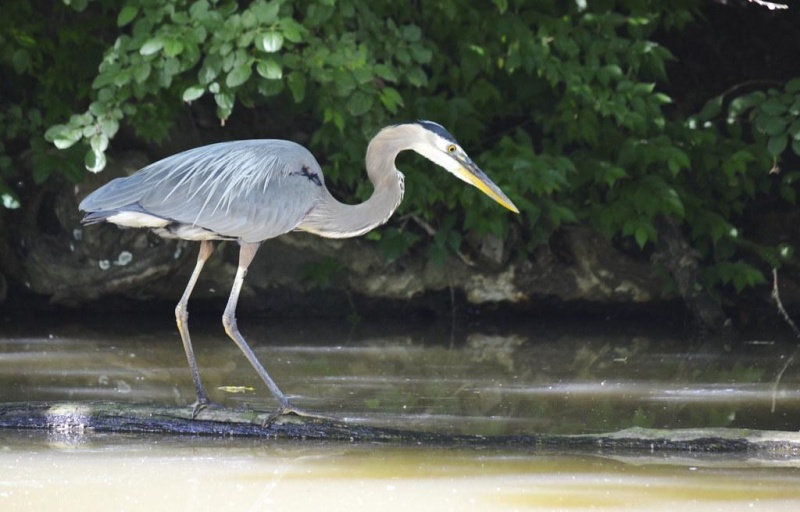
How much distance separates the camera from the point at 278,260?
33.8 ft

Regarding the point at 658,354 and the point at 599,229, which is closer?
the point at 658,354

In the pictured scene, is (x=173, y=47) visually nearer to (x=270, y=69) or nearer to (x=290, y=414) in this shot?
(x=270, y=69)

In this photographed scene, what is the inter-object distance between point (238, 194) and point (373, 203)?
753 millimetres

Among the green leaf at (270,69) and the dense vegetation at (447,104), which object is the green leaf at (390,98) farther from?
the green leaf at (270,69)

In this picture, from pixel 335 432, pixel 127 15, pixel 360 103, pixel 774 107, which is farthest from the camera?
pixel 774 107

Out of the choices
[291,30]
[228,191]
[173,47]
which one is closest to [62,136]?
[173,47]

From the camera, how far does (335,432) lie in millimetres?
5133

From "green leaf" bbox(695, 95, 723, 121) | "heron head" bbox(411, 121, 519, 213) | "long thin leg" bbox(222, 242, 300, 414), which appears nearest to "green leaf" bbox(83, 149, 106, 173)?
"long thin leg" bbox(222, 242, 300, 414)

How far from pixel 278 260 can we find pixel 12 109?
7.79 ft

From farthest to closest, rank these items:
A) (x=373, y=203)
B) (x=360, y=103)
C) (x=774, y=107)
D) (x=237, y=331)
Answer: (x=774, y=107) < (x=360, y=103) < (x=373, y=203) < (x=237, y=331)

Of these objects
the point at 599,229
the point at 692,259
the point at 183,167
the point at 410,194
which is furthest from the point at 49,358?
the point at 692,259

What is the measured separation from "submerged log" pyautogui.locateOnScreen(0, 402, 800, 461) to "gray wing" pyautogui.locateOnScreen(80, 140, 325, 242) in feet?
3.09

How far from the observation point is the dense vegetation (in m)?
8.15

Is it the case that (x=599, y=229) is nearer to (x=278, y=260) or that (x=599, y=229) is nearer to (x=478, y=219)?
(x=478, y=219)
